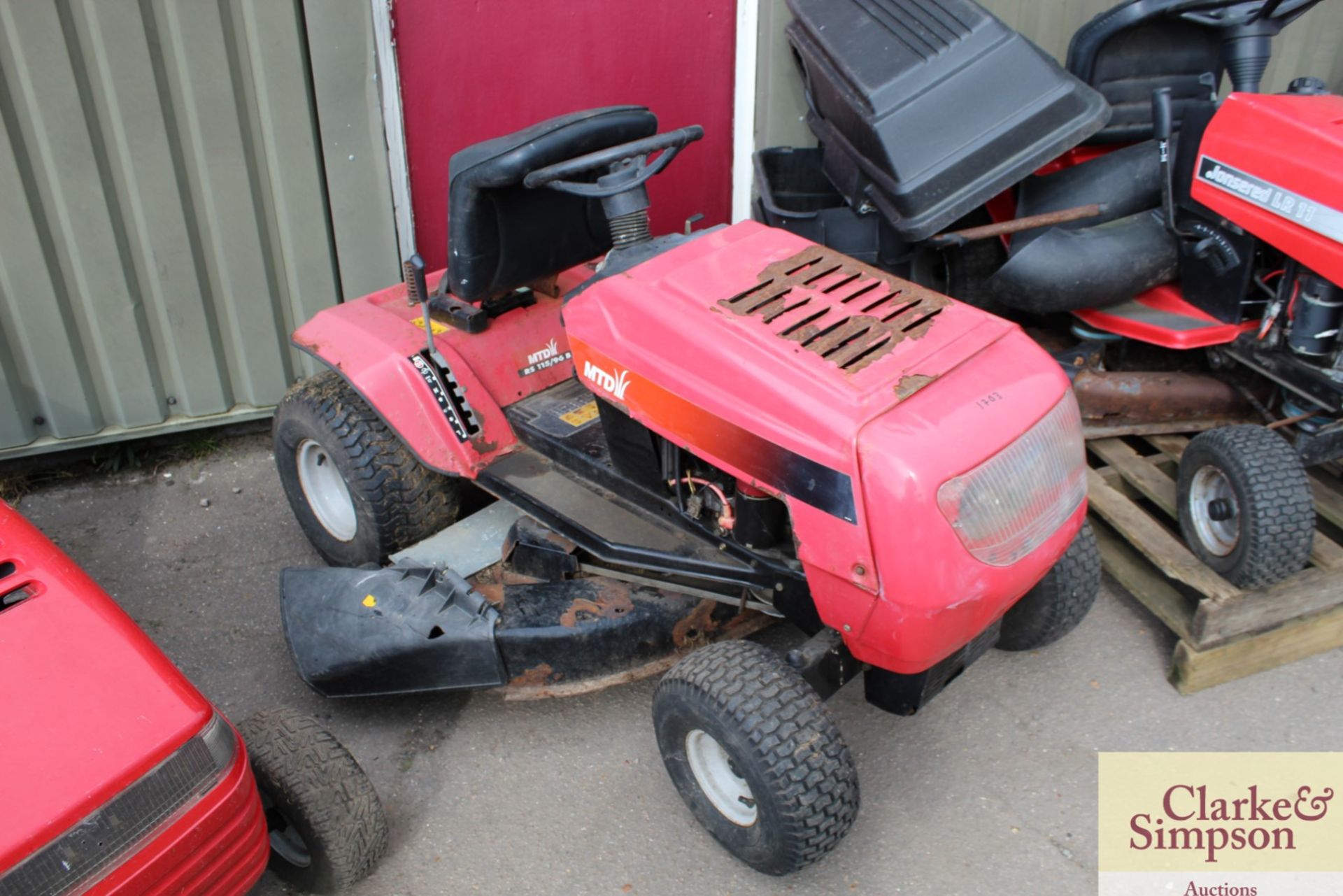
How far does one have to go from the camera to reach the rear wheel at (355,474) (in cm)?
293

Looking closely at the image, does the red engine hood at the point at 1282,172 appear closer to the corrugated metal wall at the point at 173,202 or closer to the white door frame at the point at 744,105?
the white door frame at the point at 744,105

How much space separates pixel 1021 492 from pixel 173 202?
2.82m

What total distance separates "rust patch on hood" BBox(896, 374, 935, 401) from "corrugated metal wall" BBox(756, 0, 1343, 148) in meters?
2.33

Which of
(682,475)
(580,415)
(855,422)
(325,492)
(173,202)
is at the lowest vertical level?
(325,492)

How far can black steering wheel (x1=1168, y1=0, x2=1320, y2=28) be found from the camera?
10.1 ft

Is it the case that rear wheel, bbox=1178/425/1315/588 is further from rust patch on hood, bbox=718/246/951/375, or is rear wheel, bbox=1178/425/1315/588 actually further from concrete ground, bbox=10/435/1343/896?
rust patch on hood, bbox=718/246/951/375

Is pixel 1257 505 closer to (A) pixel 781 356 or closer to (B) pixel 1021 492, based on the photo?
(B) pixel 1021 492

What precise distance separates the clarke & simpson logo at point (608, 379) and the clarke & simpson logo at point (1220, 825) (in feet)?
4.91

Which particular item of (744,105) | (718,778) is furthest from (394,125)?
(718,778)

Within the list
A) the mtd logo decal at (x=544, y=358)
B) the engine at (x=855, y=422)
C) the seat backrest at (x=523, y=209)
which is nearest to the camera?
the engine at (x=855, y=422)

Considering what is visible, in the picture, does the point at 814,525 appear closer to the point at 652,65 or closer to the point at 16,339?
the point at 652,65

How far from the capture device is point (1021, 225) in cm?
325

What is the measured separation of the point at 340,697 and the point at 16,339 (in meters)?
1.80

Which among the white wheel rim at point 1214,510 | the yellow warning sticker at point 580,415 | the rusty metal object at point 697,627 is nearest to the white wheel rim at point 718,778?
the rusty metal object at point 697,627
